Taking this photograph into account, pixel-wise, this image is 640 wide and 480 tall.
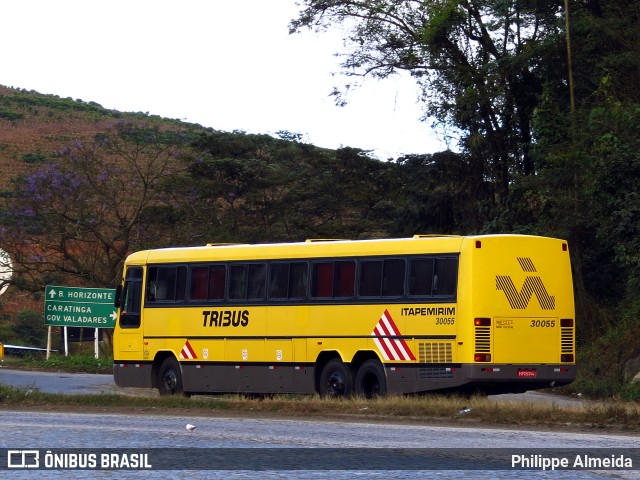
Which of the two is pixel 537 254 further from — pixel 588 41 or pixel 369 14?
pixel 369 14

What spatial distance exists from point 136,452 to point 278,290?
13492mm

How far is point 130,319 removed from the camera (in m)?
27.5

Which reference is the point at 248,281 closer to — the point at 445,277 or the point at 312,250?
the point at 312,250

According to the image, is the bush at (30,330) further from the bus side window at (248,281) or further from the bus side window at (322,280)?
the bus side window at (322,280)

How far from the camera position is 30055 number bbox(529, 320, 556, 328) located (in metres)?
22.2

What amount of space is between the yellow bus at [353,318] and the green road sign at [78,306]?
10919 mm

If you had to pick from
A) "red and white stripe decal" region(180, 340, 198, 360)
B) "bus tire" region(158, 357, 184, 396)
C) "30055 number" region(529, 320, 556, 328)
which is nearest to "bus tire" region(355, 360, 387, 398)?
"30055 number" region(529, 320, 556, 328)

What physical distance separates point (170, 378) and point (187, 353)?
75 cm

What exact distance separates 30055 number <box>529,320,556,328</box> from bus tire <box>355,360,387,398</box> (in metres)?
2.91

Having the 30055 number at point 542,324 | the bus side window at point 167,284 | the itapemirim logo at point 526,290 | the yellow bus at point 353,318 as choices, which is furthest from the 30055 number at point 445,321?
the bus side window at point 167,284

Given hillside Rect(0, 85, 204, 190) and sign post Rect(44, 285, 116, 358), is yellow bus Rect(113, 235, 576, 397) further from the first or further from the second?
hillside Rect(0, 85, 204, 190)

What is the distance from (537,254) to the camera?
2252 centimetres

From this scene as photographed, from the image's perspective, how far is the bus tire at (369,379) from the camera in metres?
22.7

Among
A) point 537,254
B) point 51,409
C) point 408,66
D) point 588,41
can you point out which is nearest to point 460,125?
point 408,66
